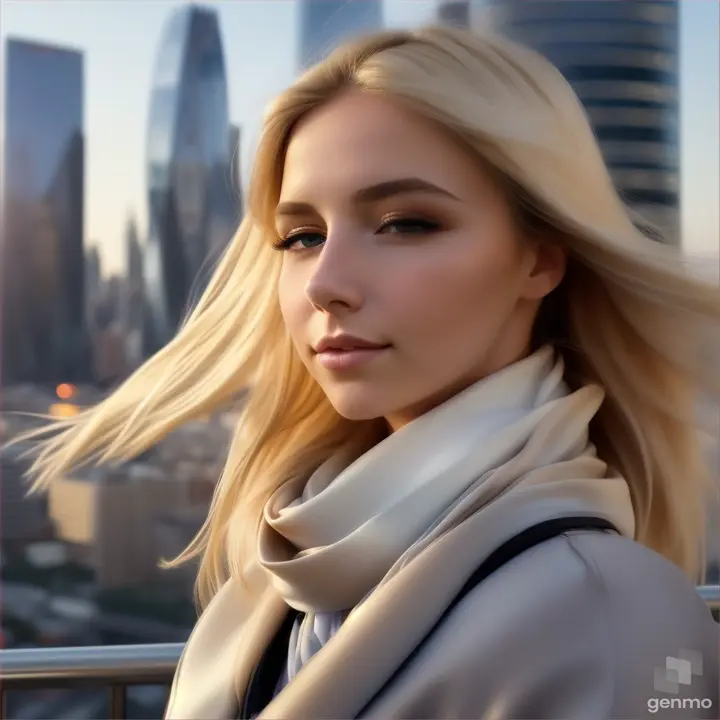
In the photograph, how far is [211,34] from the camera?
163cm

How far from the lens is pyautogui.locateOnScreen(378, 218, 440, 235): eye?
3.30 ft

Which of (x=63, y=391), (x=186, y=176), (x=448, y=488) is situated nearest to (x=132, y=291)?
(x=186, y=176)

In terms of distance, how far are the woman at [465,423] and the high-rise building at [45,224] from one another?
47.0 inches

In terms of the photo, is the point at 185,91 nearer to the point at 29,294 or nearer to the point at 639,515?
the point at 29,294

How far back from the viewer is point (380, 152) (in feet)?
3.29

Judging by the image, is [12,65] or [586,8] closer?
[586,8]

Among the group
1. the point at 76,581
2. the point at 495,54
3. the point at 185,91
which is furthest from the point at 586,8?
the point at 76,581

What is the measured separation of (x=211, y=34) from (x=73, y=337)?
175 cm

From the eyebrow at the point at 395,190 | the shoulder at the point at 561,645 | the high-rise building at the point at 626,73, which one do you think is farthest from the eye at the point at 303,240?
the shoulder at the point at 561,645

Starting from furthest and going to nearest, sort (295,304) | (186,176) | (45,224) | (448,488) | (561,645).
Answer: (45,224), (186,176), (295,304), (448,488), (561,645)

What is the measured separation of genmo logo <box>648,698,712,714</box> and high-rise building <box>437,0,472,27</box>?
0.82 m

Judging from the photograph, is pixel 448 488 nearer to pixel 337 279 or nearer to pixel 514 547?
pixel 514 547

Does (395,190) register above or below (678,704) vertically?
above

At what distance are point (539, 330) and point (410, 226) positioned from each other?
29 cm
